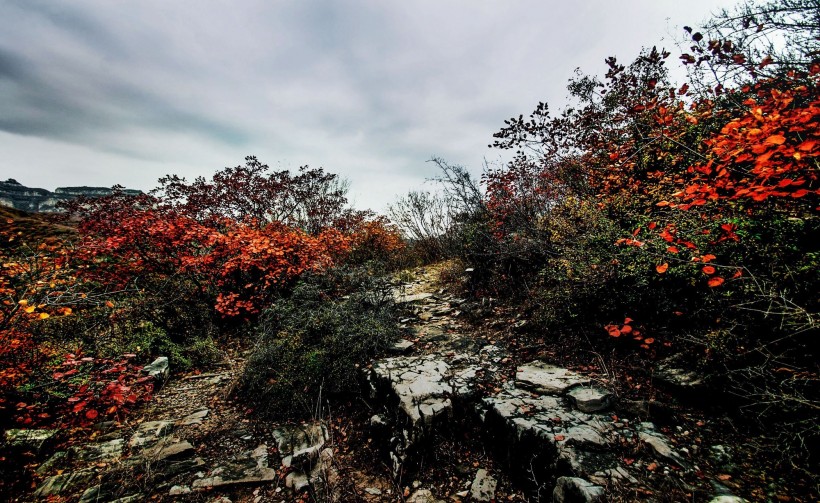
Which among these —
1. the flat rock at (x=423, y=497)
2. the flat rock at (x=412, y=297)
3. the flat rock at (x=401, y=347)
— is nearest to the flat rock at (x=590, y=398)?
the flat rock at (x=423, y=497)

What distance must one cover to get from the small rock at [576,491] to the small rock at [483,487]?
2.10 ft

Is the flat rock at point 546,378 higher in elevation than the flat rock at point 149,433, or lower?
higher

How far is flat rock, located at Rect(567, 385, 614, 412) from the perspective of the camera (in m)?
2.92

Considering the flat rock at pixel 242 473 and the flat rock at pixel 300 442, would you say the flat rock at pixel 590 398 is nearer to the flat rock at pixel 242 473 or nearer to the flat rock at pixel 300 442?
the flat rock at pixel 300 442

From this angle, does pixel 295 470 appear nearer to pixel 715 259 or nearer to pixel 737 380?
pixel 737 380

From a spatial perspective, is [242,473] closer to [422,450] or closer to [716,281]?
[422,450]

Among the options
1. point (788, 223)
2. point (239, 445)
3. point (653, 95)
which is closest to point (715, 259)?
point (788, 223)

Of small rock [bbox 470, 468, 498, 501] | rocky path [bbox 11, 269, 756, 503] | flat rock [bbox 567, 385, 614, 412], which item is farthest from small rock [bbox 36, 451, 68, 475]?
flat rock [bbox 567, 385, 614, 412]

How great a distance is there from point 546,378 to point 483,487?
4.74 feet

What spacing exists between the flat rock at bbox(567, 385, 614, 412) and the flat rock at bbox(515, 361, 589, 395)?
11cm

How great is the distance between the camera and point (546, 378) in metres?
3.50

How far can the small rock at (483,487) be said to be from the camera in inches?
104

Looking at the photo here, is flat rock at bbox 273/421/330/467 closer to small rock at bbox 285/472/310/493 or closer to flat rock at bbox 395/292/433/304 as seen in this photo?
small rock at bbox 285/472/310/493

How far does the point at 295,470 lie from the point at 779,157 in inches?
266
